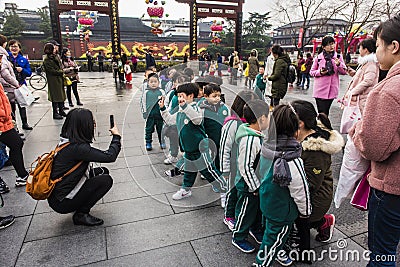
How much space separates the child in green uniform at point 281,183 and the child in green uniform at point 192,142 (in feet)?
3.59

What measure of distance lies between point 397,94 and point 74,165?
2.38 m

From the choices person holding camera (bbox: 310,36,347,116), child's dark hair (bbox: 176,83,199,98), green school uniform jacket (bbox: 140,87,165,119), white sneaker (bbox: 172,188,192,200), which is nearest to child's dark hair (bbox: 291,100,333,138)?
child's dark hair (bbox: 176,83,199,98)

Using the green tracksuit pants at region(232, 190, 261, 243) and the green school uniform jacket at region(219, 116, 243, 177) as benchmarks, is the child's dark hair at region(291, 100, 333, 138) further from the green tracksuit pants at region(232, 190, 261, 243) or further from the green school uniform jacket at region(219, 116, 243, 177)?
the green tracksuit pants at region(232, 190, 261, 243)

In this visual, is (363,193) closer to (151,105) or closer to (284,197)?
(284,197)

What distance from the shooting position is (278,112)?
6.08ft

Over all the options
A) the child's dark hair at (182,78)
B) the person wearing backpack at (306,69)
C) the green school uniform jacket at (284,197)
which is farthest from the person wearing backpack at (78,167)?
the person wearing backpack at (306,69)

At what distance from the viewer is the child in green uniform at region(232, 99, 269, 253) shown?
206cm

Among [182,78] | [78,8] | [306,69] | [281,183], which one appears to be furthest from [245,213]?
[78,8]

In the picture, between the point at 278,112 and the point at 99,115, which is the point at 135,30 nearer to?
the point at 99,115

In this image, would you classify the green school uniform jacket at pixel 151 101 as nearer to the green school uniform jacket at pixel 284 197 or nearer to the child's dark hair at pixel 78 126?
the child's dark hair at pixel 78 126

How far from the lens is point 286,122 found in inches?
70.6

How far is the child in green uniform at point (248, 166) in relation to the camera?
206 centimetres

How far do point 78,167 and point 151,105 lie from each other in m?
2.25

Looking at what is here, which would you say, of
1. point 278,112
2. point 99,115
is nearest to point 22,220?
point 278,112
